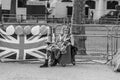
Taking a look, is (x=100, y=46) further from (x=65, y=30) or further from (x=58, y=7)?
(x=58, y=7)

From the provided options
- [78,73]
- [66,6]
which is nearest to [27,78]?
[78,73]

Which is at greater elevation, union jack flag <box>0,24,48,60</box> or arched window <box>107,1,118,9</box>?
arched window <box>107,1,118,9</box>

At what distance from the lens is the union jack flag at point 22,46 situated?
33.3 feet

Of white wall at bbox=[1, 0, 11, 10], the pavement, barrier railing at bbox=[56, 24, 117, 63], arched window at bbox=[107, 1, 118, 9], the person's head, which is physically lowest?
the pavement

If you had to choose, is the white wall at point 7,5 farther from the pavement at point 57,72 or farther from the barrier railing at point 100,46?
the pavement at point 57,72

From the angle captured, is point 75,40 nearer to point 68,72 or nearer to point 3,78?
point 68,72

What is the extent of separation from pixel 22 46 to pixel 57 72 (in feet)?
6.36

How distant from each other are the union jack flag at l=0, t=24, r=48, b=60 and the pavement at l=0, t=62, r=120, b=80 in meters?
0.30

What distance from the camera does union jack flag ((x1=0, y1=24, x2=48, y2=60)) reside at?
10.2m

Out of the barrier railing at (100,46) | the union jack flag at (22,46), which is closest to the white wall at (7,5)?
the barrier railing at (100,46)

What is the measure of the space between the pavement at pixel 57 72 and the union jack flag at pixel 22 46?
303mm

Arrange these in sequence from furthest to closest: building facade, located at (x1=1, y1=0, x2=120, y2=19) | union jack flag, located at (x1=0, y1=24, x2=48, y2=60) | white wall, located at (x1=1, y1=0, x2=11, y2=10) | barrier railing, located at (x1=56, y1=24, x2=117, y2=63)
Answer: building facade, located at (x1=1, y1=0, x2=120, y2=19) < white wall, located at (x1=1, y1=0, x2=11, y2=10) < barrier railing, located at (x1=56, y1=24, x2=117, y2=63) < union jack flag, located at (x1=0, y1=24, x2=48, y2=60)

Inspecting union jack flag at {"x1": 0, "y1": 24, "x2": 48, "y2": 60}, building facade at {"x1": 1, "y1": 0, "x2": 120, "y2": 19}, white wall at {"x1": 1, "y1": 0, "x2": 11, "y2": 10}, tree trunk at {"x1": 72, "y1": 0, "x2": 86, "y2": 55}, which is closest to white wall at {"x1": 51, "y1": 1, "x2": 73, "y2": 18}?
building facade at {"x1": 1, "y1": 0, "x2": 120, "y2": 19}

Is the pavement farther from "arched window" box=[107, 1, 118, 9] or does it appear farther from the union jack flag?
"arched window" box=[107, 1, 118, 9]
